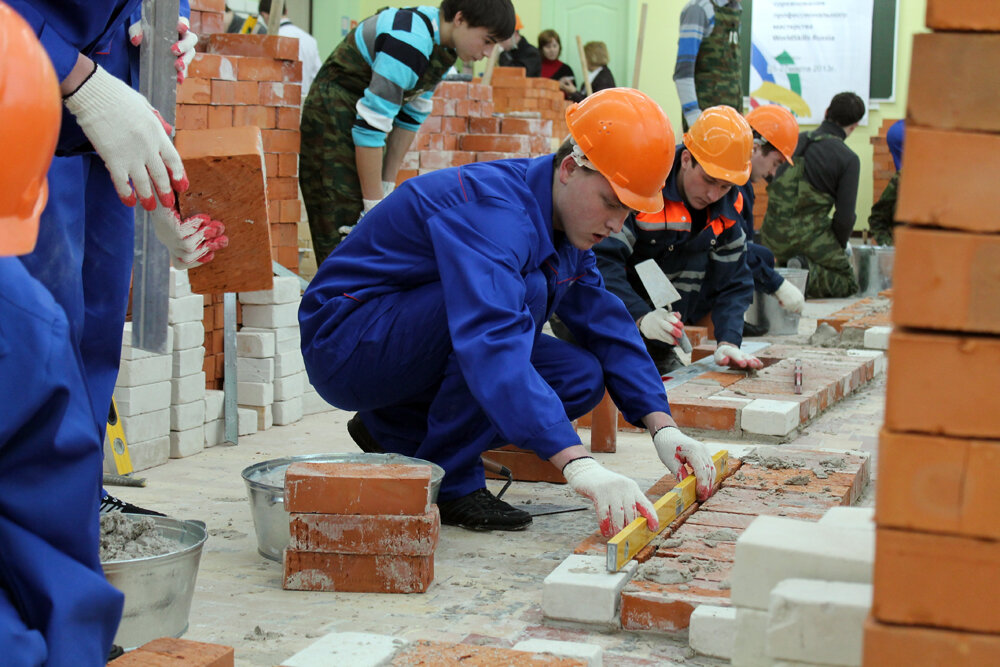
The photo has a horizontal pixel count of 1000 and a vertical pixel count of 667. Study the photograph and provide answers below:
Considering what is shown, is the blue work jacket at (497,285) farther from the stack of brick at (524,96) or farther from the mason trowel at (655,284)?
the stack of brick at (524,96)

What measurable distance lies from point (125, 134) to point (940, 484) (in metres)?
1.74

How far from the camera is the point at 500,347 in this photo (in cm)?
278

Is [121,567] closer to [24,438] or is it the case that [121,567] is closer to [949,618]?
[24,438]

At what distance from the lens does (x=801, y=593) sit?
168 cm

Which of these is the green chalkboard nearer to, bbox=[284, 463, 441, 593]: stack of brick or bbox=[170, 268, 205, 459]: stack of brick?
bbox=[170, 268, 205, 459]: stack of brick

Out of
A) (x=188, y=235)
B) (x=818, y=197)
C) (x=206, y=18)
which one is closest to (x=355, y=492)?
(x=188, y=235)

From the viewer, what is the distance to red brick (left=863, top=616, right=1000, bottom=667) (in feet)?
4.75

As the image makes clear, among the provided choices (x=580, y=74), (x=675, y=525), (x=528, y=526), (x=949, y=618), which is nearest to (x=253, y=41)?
(x=528, y=526)

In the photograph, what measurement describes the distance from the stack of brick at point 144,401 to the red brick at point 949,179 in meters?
2.90

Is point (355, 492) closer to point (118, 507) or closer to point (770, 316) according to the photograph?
point (118, 507)

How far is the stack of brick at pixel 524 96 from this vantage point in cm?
1117

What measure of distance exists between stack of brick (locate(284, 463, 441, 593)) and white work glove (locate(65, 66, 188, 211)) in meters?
0.78

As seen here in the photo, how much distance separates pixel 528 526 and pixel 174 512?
1.08 meters

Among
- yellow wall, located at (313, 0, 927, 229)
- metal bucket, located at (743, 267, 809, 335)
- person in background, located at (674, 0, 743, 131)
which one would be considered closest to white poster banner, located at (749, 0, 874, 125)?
yellow wall, located at (313, 0, 927, 229)
